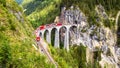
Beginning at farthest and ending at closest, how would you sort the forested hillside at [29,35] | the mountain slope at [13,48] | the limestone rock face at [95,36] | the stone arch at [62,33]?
the limestone rock face at [95,36]
the stone arch at [62,33]
the forested hillside at [29,35]
the mountain slope at [13,48]

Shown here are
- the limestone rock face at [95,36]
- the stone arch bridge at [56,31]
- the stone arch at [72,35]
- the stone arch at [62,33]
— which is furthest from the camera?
the limestone rock face at [95,36]

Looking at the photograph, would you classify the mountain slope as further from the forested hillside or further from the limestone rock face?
the limestone rock face

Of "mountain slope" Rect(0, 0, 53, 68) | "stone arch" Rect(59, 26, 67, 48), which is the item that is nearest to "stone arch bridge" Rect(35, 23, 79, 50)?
"stone arch" Rect(59, 26, 67, 48)

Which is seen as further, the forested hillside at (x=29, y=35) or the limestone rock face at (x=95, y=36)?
the limestone rock face at (x=95, y=36)

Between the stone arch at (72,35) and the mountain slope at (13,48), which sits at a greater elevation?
the stone arch at (72,35)

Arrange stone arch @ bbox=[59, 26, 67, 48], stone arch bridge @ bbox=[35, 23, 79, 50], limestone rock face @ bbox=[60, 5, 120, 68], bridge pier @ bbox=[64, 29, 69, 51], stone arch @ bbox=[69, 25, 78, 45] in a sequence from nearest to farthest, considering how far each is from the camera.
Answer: stone arch bridge @ bbox=[35, 23, 79, 50] < bridge pier @ bbox=[64, 29, 69, 51] < stone arch @ bbox=[59, 26, 67, 48] < stone arch @ bbox=[69, 25, 78, 45] < limestone rock face @ bbox=[60, 5, 120, 68]

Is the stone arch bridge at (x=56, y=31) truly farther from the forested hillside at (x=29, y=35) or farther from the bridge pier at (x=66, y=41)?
the forested hillside at (x=29, y=35)

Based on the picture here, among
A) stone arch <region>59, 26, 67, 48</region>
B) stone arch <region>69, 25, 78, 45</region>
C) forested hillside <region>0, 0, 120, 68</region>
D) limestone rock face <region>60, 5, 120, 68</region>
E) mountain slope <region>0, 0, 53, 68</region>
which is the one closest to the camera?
mountain slope <region>0, 0, 53, 68</region>

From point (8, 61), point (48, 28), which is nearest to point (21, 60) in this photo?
point (8, 61)

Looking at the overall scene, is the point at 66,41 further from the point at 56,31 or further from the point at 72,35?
the point at 56,31

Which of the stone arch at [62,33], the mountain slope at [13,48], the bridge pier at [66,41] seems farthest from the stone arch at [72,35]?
the mountain slope at [13,48]

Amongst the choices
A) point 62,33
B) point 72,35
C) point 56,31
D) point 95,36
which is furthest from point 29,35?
point 95,36

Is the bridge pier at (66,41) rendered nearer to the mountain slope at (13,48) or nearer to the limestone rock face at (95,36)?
the limestone rock face at (95,36)
